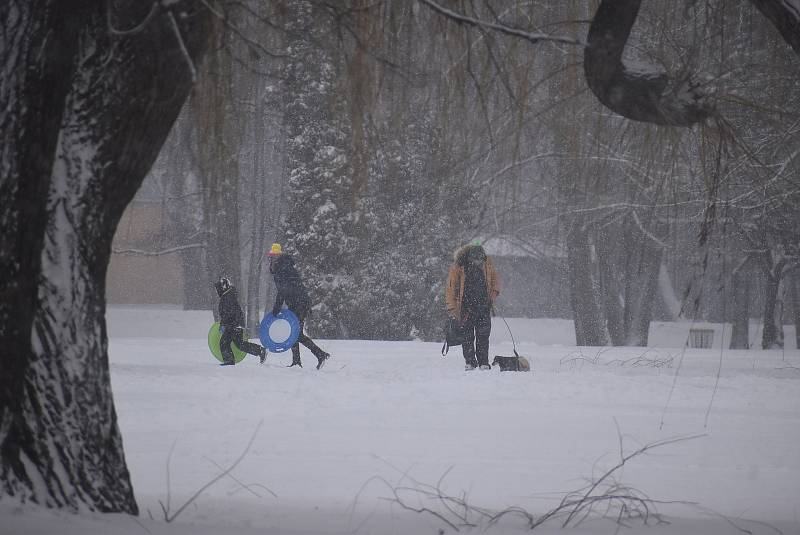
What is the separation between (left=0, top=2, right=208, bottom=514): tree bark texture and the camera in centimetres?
400

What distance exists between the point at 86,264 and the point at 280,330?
1055 cm

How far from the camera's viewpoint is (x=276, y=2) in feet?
16.0

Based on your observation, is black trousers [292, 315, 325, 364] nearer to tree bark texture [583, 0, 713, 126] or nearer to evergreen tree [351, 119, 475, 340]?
tree bark texture [583, 0, 713, 126]

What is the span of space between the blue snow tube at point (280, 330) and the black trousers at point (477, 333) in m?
2.60

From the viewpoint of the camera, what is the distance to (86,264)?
421cm

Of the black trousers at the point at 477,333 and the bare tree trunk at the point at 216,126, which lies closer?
the bare tree trunk at the point at 216,126

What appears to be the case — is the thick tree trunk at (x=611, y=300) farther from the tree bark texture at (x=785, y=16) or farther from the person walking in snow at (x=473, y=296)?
the tree bark texture at (x=785, y=16)

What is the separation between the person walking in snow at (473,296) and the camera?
1330 centimetres

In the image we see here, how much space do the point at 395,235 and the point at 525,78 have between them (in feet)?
70.7

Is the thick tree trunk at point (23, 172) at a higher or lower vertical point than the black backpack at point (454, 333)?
higher

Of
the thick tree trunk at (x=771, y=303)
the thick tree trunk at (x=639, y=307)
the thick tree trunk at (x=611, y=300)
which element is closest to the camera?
the thick tree trunk at (x=771, y=303)

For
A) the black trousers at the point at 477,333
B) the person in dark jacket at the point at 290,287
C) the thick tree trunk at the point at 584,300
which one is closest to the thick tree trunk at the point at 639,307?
the thick tree trunk at the point at 584,300

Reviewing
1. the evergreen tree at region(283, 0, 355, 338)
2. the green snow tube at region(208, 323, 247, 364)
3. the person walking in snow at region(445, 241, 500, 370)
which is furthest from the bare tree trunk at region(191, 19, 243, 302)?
the evergreen tree at region(283, 0, 355, 338)

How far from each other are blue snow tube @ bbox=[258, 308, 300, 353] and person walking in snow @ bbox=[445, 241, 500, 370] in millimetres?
2444
